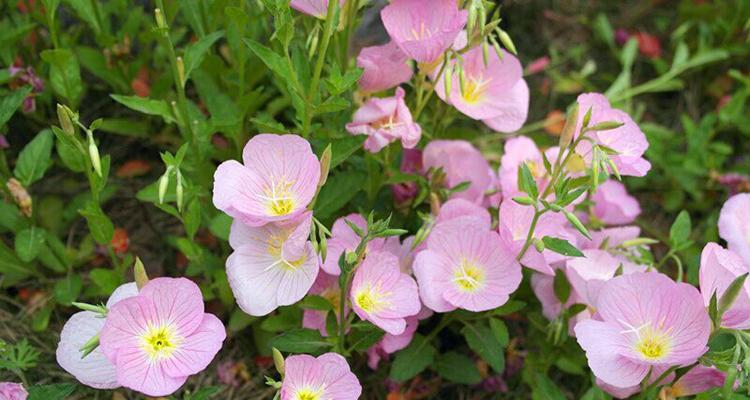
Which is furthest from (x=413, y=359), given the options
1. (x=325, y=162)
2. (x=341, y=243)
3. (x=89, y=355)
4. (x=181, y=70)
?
(x=181, y=70)

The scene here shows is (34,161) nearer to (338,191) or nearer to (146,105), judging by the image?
(146,105)

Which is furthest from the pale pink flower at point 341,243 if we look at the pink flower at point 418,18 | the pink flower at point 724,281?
the pink flower at point 724,281

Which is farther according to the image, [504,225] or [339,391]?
[504,225]

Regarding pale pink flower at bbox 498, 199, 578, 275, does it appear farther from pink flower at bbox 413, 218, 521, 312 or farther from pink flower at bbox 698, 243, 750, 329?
pink flower at bbox 698, 243, 750, 329

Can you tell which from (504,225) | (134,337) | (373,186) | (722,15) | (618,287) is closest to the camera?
(134,337)

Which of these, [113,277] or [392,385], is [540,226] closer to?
[392,385]

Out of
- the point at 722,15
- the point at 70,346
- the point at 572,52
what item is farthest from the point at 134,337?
the point at 722,15

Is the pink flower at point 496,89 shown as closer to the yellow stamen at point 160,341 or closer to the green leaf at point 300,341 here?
the green leaf at point 300,341

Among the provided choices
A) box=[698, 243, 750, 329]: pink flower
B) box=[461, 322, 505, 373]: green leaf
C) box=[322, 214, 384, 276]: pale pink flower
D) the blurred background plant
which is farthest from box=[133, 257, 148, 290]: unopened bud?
box=[698, 243, 750, 329]: pink flower
